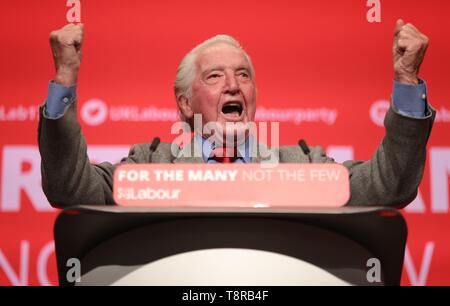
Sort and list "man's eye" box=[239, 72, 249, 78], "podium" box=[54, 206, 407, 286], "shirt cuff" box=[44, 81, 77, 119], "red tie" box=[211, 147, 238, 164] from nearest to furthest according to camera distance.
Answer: "podium" box=[54, 206, 407, 286]
"shirt cuff" box=[44, 81, 77, 119]
"red tie" box=[211, 147, 238, 164]
"man's eye" box=[239, 72, 249, 78]

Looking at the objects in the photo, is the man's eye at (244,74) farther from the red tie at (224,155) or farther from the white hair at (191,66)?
the red tie at (224,155)

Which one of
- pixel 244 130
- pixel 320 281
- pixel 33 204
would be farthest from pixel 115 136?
pixel 320 281

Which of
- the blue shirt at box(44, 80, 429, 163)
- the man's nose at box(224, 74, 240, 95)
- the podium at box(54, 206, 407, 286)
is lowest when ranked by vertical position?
the podium at box(54, 206, 407, 286)

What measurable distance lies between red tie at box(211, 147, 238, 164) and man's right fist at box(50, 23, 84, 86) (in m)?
0.41

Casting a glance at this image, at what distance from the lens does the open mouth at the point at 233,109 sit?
126 centimetres

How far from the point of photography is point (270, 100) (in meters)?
1.66

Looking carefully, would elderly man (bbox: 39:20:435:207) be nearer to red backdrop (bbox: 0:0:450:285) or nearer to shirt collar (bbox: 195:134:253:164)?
shirt collar (bbox: 195:134:253:164)

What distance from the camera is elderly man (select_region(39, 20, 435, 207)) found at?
2.70 feet

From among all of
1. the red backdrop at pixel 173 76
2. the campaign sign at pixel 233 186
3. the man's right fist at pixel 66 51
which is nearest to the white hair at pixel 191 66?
the red backdrop at pixel 173 76

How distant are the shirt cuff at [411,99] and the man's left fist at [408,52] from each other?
0.01m

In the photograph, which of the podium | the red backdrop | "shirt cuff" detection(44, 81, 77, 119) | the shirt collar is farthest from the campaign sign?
the red backdrop

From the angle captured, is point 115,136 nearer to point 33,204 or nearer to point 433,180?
point 33,204

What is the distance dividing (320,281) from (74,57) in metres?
0.46

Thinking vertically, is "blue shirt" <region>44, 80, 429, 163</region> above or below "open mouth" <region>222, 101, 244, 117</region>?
above
